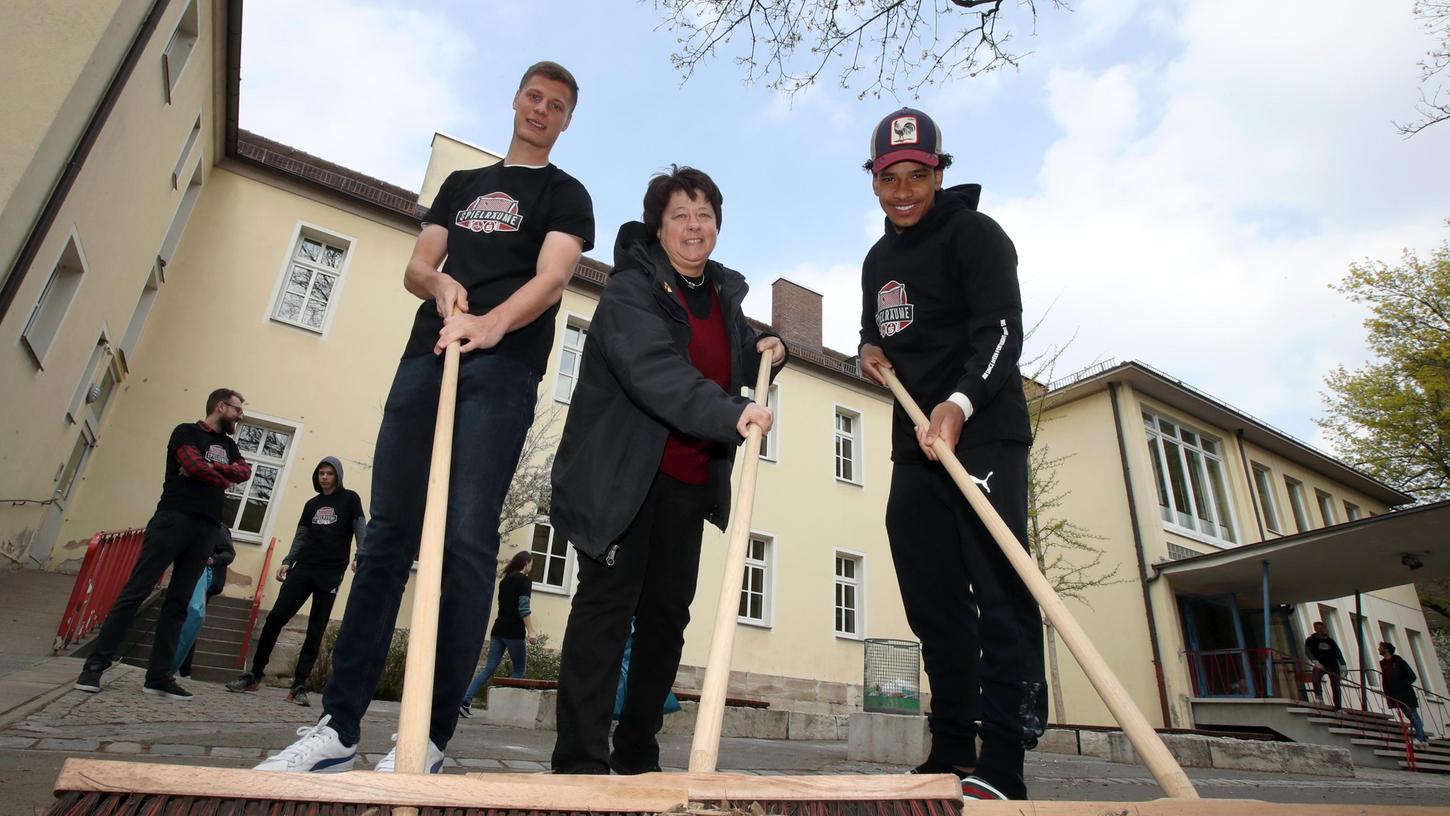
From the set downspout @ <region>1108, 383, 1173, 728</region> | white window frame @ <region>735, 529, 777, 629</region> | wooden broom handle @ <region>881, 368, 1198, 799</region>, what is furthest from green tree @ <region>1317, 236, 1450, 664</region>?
wooden broom handle @ <region>881, 368, 1198, 799</region>

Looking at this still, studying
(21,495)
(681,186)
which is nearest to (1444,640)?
(681,186)

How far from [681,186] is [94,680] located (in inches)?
171

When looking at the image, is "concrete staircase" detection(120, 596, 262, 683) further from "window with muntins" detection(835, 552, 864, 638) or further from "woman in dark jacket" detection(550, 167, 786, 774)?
"window with muntins" detection(835, 552, 864, 638)

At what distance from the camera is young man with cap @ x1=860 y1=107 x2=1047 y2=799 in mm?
2324

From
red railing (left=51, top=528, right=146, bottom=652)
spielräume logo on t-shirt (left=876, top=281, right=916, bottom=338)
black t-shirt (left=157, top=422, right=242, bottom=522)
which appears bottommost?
red railing (left=51, top=528, right=146, bottom=652)

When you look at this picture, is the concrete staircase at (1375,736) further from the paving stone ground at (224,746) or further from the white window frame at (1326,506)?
the white window frame at (1326,506)

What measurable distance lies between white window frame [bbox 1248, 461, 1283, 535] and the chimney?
39.7 feet

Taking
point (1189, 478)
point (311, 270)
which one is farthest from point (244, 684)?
point (1189, 478)

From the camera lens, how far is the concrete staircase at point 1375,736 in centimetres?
1334

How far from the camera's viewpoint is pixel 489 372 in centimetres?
241

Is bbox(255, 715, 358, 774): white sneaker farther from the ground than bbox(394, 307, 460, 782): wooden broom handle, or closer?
closer

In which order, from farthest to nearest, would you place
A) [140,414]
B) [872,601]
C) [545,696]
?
[872,601], [140,414], [545,696]

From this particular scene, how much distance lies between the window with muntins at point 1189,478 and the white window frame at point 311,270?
1780cm

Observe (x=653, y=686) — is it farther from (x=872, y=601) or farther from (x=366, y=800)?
(x=872, y=601)
